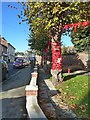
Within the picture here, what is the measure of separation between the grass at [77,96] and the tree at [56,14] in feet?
7.96

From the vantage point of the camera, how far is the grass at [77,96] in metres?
9.85

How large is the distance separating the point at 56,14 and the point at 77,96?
4555 millimetres

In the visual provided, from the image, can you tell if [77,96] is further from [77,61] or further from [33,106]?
[77,61]

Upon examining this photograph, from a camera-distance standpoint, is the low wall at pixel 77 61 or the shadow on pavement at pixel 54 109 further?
the low wall at pixel 77 61

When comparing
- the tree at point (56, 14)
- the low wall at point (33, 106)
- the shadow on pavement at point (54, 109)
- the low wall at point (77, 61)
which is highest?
the tree at point (56, 14)

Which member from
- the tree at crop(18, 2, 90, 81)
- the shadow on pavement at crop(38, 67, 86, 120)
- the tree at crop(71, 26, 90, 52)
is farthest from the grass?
the tree at crop(71, 26, 90, 52)

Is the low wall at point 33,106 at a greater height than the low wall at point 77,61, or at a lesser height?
lesser

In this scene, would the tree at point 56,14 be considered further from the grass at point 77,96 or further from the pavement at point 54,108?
the pavement at point 54,108

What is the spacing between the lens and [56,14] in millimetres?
14156

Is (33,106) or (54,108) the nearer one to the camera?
(33,106)

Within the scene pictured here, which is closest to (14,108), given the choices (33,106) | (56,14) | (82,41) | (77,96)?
(33,106)

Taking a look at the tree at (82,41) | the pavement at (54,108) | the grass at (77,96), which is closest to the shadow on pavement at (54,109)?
the pavement at (54,108)

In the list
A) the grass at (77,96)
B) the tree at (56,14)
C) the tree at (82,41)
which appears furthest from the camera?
the tree at (82,41)

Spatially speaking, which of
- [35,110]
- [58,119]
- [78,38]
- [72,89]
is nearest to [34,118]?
[35,110]
